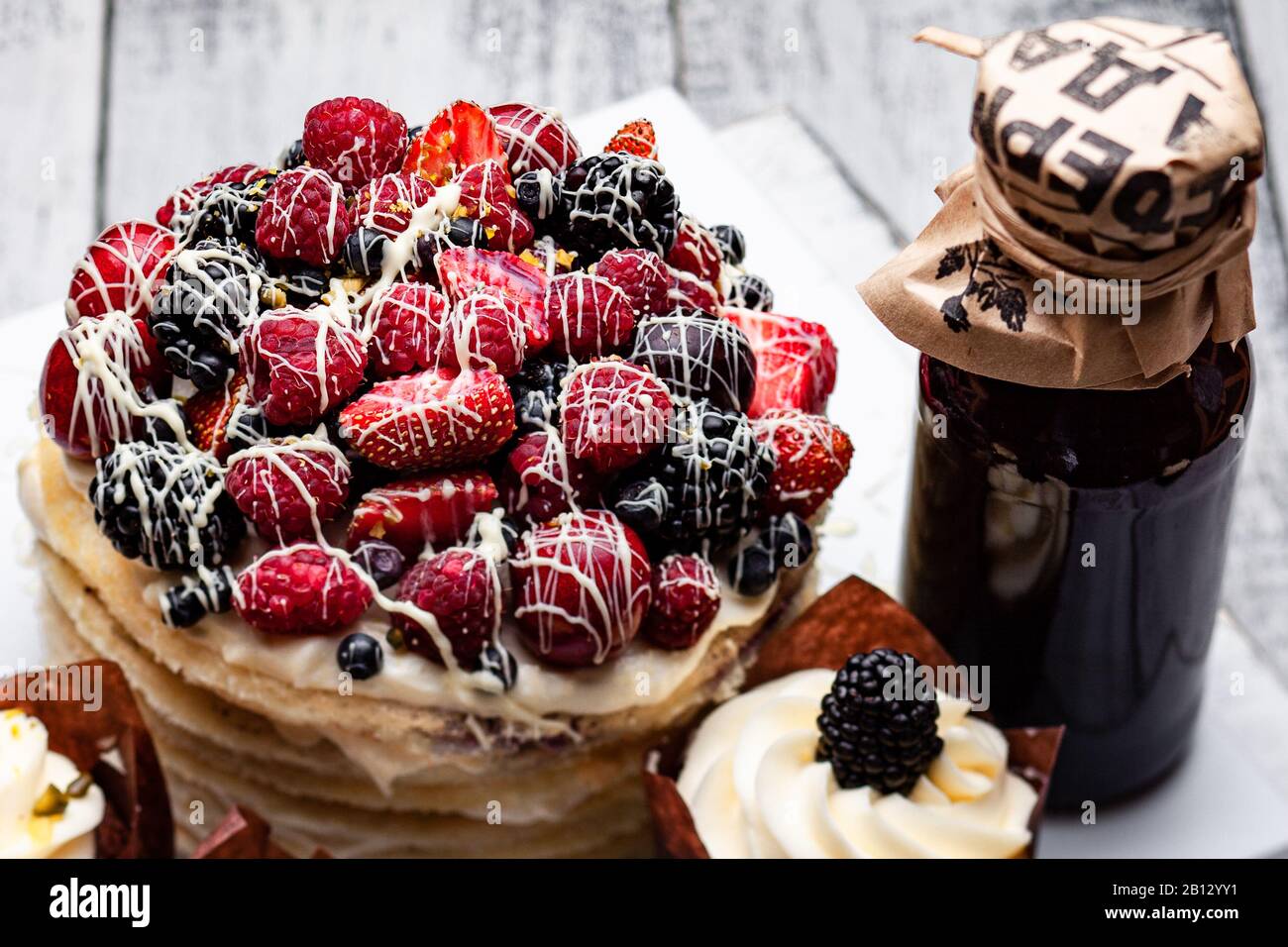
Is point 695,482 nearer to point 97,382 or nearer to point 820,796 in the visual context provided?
point 820,796

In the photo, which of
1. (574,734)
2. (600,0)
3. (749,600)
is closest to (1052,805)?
(749,600)

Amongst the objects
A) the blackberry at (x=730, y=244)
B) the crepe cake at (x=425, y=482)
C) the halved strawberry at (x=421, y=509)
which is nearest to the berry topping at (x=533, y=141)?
the crepe cake at (x=425, y=482)

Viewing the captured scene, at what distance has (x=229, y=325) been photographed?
7.69ft

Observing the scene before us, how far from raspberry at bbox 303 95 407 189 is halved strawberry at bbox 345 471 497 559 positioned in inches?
21.2

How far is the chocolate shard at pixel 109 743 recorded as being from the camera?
7.53ft

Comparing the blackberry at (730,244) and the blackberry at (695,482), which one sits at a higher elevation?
the blackberry at (730,244)

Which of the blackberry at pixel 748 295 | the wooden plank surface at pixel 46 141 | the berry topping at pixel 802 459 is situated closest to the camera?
the berry topping at pixel 802 459

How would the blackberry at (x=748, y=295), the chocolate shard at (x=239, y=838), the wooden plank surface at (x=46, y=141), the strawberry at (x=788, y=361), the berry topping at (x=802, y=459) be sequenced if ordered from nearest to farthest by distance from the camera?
the chocolate shard at (x=239, y=838) < the berry topping at (x=802, y=459) < the strawberry at (x=788, y=361) < the blackberry at (x=748, y=295) < the wooden plank surface at (x=46, y=141)

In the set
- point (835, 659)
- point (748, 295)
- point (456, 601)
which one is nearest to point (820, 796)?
point (835, 659)

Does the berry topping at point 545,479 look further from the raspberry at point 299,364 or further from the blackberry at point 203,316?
the blackberry at point 203,316

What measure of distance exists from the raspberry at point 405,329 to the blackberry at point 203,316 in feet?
0.55

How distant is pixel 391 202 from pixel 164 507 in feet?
1.81

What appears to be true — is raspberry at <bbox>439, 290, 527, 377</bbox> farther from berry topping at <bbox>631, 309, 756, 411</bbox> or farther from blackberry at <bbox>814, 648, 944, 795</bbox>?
blackberry at <bbox>814, 648, 944, 795</bbox>

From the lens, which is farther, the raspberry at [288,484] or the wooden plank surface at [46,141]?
the wooden plank surface at [46,141]
